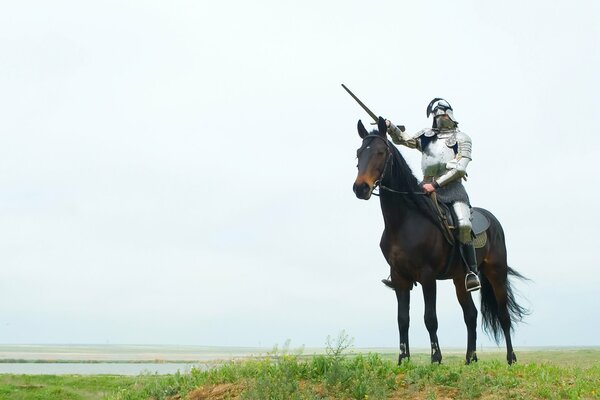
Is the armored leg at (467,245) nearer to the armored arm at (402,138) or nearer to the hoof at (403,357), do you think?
→ the armored arm at (402,138)

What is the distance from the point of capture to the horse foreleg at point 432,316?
1018 centimetres

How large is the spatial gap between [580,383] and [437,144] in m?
4.83

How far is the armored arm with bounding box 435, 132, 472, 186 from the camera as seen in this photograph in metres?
11.4

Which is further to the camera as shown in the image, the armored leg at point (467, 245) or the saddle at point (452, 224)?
the armored leg at point (467, 245)

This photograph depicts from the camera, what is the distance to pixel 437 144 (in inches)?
468

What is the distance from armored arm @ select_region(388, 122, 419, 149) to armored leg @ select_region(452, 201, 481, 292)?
58.2 inches

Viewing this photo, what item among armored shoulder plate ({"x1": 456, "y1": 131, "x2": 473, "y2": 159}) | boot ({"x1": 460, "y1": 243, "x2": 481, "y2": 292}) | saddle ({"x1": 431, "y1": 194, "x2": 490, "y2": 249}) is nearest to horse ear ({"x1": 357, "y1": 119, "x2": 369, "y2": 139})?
saddle ({"x1": 431, "y1": 194, "x2": 490, "y2": 249})

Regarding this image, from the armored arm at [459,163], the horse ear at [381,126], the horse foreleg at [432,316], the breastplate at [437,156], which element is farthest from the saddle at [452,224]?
the horse ear at [381,126]

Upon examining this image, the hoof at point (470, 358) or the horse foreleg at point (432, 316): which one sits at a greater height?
the horse foreleg at point (432, 316)

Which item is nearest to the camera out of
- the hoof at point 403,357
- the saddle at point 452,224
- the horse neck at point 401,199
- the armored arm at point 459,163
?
the horse neck at point 401,199

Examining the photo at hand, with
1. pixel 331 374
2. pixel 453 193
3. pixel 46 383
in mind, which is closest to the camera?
pixel 331 374

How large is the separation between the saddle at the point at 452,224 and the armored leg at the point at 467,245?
0.10m

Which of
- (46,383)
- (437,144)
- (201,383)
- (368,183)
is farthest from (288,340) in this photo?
(46,383)

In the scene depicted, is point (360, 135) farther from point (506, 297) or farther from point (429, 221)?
point (506, 297)
